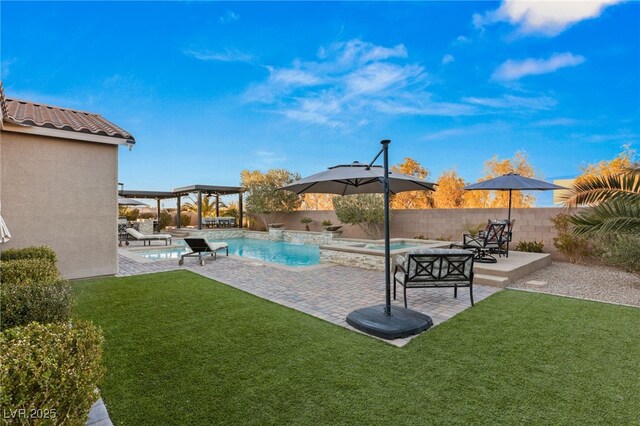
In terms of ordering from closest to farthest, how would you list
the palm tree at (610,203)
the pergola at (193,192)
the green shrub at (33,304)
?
the green shrub at (33,304) < the palm tree at (610,203) < the pergola at (193,192)

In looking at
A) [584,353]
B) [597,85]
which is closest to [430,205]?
[597,85]

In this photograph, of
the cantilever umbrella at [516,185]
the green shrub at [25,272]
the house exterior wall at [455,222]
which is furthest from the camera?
the house exterior wall at [455,222]

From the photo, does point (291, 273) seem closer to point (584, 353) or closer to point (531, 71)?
point (584, 353)

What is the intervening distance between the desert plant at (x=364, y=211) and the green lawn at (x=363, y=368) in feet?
44.3

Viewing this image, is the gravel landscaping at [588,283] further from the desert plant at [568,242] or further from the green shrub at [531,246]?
the green shrub at [531,246]

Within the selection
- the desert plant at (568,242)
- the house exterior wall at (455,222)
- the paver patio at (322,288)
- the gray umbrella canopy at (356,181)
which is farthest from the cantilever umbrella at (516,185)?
the gray umbrella canopy at (356,181)

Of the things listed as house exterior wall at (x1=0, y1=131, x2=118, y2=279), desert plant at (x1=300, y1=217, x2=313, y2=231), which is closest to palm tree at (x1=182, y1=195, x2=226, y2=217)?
desert plant at (x1=300, y1=217, x2=313, y2=231)

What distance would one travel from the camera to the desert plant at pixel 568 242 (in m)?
10.7

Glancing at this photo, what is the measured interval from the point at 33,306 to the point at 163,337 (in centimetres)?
155

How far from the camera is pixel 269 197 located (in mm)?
25453

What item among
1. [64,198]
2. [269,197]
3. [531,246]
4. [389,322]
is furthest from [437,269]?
[269,197]

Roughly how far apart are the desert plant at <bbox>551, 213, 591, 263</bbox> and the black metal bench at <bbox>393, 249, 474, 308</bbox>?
730cm

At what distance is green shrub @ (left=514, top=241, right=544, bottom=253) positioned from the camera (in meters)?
11.9

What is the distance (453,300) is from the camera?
6.18 meters
